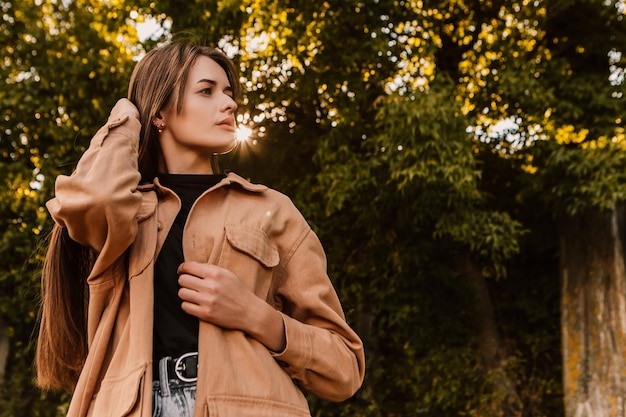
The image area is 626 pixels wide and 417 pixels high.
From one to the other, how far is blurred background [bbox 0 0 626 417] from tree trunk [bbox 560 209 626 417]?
18 mm

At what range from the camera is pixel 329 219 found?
8227mm

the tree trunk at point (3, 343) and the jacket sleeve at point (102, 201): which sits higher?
the tree trunk at point (3, 343)

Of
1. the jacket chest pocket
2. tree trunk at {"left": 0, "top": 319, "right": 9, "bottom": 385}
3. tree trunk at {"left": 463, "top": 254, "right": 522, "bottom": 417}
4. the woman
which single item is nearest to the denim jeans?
the woman

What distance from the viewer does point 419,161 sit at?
6.62 m

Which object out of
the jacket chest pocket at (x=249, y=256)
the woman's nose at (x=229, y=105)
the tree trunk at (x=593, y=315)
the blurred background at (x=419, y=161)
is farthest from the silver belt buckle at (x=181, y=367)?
the tree trunk at (x=593, y=315)

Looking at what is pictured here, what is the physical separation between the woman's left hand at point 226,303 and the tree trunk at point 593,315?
6.29 meters

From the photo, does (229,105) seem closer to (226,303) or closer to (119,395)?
(226,303)

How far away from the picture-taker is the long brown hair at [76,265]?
6.71 feet

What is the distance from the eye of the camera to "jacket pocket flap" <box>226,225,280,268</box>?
6.44 ft

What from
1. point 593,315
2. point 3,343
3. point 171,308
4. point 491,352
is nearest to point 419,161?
point 593,315

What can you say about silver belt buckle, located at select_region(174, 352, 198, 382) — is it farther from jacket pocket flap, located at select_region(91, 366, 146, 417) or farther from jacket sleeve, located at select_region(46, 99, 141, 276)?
jacket sleeve, located at select_region(46, 99, 141, 276)

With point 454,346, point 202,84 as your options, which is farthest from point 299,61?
point 202,84

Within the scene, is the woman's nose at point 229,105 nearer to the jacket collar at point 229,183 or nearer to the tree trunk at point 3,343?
the jacket collar at point 229,183

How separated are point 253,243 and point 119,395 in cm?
49
